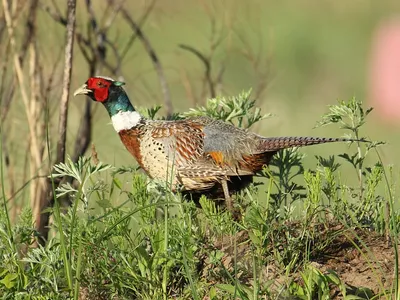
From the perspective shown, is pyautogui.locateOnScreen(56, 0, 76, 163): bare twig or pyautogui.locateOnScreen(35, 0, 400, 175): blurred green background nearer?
pyautogui.locateOnScreen(56, 0, 76, 163): bare twig

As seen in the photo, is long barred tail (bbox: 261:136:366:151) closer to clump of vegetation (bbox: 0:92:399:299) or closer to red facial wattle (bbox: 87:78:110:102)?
clump of vegetation (bbox: 0:92:399:299)

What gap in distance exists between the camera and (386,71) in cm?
1605

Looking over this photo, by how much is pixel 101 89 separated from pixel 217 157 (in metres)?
0.72

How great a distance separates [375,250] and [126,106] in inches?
68.9

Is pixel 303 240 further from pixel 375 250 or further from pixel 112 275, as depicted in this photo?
pixel 112 275

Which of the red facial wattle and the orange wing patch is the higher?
the red facial wattle

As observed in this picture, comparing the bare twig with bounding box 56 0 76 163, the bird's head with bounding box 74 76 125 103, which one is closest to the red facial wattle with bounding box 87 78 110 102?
the bird's head with bounding box 74 76 125 103

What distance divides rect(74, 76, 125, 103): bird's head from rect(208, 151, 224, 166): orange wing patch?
0.61 meters

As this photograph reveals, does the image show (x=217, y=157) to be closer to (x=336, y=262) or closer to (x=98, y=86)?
(x=98, y=86)

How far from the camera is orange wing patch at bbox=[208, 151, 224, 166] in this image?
Answer: 5.60 metres

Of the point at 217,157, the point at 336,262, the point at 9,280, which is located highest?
the point at 217,157

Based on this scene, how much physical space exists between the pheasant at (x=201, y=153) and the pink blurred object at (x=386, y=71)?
8.82 meters

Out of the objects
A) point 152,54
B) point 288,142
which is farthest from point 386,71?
point 288,142

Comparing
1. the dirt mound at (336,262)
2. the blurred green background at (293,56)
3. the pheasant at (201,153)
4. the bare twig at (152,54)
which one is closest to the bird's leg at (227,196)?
the pheasant at (201,153)
